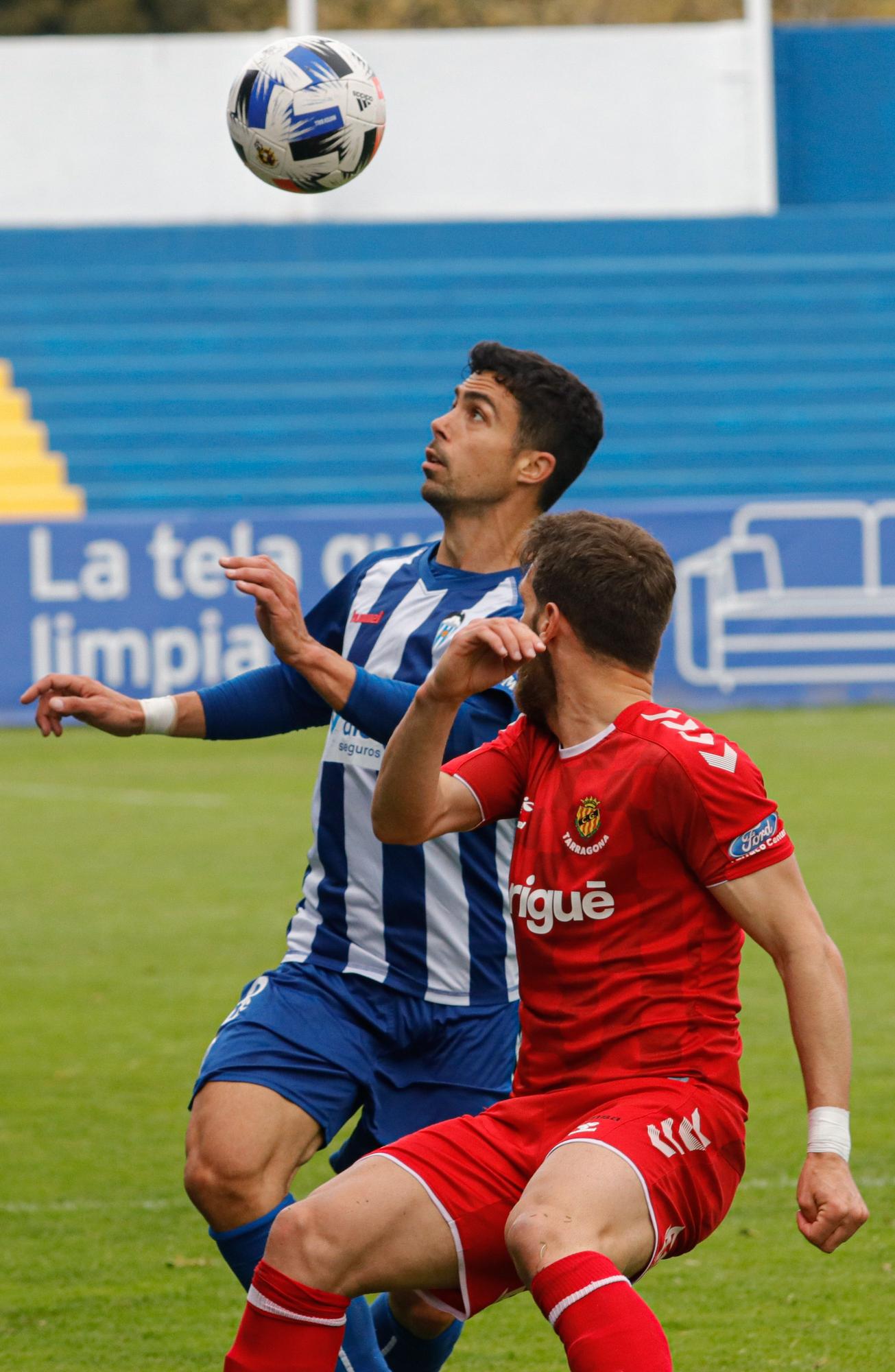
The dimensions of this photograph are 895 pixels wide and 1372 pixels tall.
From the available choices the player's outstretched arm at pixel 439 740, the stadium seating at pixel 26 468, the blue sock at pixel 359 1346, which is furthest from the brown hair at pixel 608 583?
the stadium seating at pixel 26 468

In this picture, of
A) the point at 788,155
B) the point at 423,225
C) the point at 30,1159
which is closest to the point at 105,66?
the point at 423,225

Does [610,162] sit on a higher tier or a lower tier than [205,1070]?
higher

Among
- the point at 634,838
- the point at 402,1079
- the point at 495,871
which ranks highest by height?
the point at 634,838

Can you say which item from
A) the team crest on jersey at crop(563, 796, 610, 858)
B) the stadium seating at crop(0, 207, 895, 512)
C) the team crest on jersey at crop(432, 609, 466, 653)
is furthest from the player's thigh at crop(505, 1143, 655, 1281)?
the stadium seating at crop(0, 207, 895, 512)

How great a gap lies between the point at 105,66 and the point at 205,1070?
23.2m

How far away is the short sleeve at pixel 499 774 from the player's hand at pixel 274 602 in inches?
17.0

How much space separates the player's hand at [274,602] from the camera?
400 centimetres

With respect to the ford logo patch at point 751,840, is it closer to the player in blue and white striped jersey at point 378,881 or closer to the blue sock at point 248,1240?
the player in blue and white striped jersey at point 378,881

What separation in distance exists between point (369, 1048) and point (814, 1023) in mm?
1345

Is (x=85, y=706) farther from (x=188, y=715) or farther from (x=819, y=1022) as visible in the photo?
(x=819, y=1022)

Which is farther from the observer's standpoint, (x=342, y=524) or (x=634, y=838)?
(x=342, y=524)

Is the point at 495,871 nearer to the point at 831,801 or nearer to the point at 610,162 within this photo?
the point at 831,801

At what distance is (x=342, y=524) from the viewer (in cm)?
1656

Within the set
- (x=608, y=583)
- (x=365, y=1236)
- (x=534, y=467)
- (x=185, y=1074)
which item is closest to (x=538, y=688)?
(x=608, y=583)
